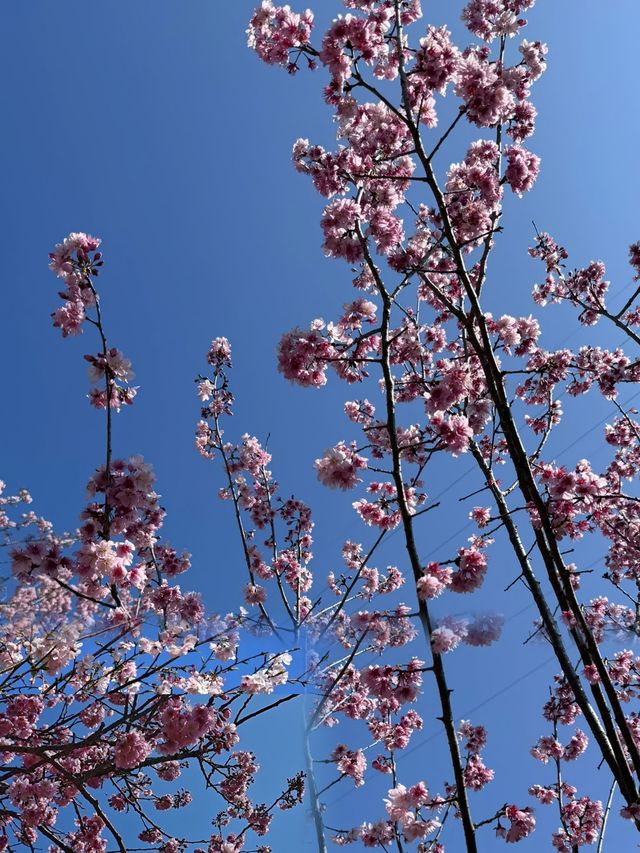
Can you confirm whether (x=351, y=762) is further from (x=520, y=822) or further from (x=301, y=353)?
(x=301, y=353)

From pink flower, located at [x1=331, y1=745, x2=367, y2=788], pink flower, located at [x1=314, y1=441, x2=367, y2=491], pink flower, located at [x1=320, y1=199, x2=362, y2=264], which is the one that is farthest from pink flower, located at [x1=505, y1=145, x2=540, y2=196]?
pink flower, located at [x1=331, y1=745, x2=367, y2=788]

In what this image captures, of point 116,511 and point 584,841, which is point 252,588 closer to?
point 116,511

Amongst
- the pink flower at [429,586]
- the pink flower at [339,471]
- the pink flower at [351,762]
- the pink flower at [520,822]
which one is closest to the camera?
the pink flower at [429,586]

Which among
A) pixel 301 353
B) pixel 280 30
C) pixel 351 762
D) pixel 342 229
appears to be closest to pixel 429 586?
pixel 301 353

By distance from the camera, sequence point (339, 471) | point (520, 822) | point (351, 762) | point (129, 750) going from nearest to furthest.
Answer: point (129, 750), point (339, 471), point (520, 822), point (351, 762)

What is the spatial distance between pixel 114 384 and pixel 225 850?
491 centimetres

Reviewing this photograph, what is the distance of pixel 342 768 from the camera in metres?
7.34

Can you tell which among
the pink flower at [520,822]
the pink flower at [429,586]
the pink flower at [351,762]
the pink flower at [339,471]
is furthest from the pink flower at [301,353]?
the pink flower at [351,762]

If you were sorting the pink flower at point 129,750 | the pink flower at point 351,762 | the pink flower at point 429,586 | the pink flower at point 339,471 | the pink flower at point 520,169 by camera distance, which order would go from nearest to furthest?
the pink flower at point 429,586 → the pink flower at point 129,750 → the pink flower at point 339,471 → the pink flower at point 520,169 → the pink flower at point 351,762

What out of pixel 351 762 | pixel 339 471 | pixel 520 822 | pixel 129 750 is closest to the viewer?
pixel 129 750

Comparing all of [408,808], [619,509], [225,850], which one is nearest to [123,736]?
[408,808]

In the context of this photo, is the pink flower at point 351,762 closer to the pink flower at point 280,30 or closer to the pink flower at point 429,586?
the pink flower at point 429,586

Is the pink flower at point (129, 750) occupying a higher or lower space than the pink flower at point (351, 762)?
lower

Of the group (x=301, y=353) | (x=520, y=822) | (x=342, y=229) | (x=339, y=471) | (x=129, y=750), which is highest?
(x=342, y=229)
